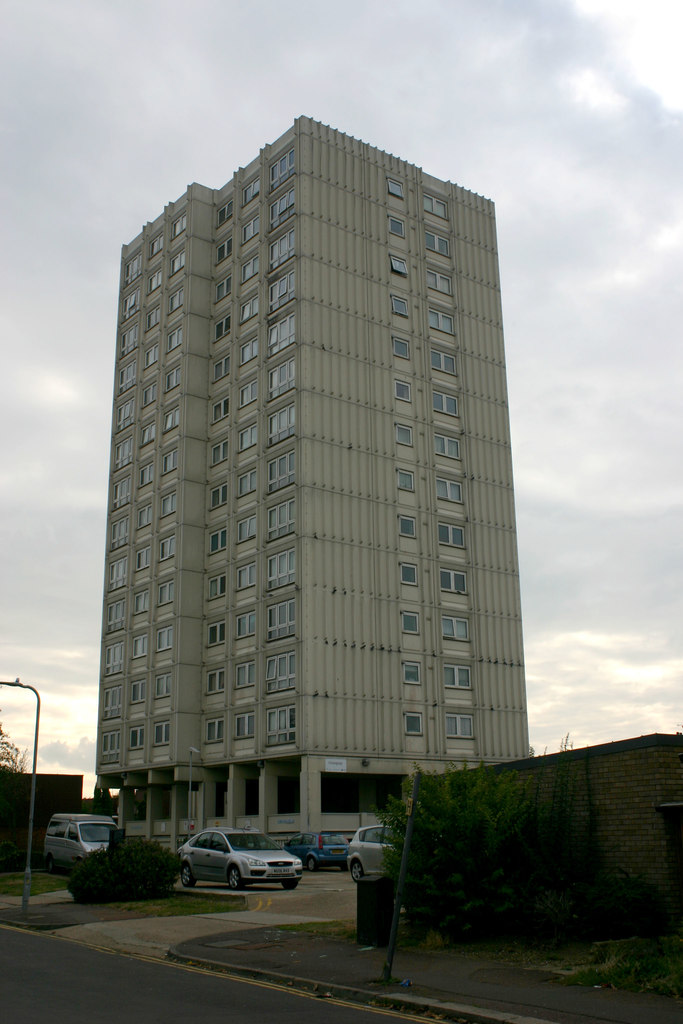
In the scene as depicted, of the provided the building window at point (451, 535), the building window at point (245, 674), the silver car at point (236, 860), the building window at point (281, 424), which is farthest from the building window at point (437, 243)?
the silver car at point (236, 860)

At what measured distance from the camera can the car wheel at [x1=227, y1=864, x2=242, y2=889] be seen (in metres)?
26.9

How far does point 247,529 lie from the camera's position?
52.2m

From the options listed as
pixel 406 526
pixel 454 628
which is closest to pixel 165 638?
pixel 406 526

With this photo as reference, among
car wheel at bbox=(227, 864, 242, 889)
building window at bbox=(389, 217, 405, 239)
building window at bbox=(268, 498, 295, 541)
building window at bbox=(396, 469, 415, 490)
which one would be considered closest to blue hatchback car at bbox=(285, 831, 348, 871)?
car wheel at bbox=(227, 864, 242, 889)

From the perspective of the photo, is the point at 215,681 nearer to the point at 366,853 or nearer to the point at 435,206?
the point at 366,853

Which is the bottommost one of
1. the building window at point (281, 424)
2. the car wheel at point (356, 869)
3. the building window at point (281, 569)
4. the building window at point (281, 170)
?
the car wheel at point (356, 869)

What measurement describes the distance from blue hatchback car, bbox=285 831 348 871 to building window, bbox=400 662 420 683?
506 inches

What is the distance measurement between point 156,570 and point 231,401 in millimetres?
10598

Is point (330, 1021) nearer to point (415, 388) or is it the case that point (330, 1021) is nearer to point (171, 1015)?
point (171, 1015)

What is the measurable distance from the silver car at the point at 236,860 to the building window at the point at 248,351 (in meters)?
31.2

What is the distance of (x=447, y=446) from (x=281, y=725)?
1825cm

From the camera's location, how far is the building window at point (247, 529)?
169 ft

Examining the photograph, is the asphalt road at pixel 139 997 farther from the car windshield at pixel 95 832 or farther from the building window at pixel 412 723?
the building window at pixel 412 723

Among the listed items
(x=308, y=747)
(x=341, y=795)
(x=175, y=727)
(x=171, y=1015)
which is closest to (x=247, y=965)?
(x=171, y=1015)
